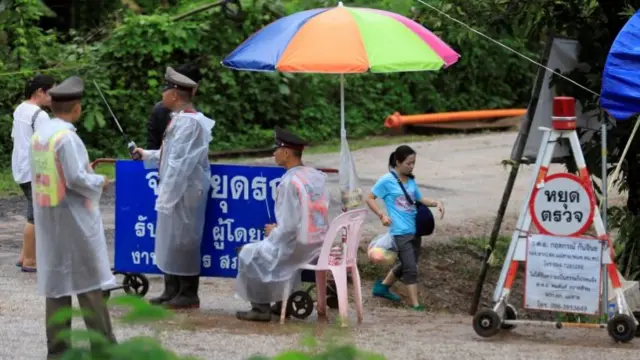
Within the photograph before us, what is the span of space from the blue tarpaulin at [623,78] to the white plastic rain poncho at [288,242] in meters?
2.06

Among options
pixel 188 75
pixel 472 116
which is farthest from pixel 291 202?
pixel 472 116

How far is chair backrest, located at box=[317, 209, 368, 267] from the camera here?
8.90 meters

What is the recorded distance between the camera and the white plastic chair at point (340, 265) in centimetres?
891

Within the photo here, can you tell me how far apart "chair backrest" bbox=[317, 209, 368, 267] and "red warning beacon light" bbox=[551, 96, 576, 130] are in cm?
155

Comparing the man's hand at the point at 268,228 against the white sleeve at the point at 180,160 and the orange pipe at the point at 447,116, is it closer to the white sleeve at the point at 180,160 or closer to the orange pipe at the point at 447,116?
the white sleeve at the point at 180,160

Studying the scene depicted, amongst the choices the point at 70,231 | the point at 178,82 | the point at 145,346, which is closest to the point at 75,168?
the point at 70,231

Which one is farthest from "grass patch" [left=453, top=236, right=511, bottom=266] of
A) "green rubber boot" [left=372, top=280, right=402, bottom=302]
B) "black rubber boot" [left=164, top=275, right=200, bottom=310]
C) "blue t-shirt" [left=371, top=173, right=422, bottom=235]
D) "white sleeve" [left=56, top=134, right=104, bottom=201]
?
"white sleeve" [left=56, top=134, right=104, bottom=201]

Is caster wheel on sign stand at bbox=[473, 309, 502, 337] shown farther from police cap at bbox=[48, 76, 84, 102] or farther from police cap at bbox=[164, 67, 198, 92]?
police cap at bbox=[48, 76, 84, 102]

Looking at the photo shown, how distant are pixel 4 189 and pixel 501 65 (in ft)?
35.0

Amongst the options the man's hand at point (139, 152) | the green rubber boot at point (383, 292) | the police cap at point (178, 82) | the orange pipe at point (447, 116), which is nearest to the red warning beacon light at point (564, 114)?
the police cap at point (178, 82)

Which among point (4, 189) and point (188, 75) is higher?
point (188, 75)

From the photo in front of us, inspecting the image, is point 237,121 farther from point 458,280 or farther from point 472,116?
point 458,280

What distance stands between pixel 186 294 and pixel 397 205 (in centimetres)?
198

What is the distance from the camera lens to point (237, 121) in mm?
19734
